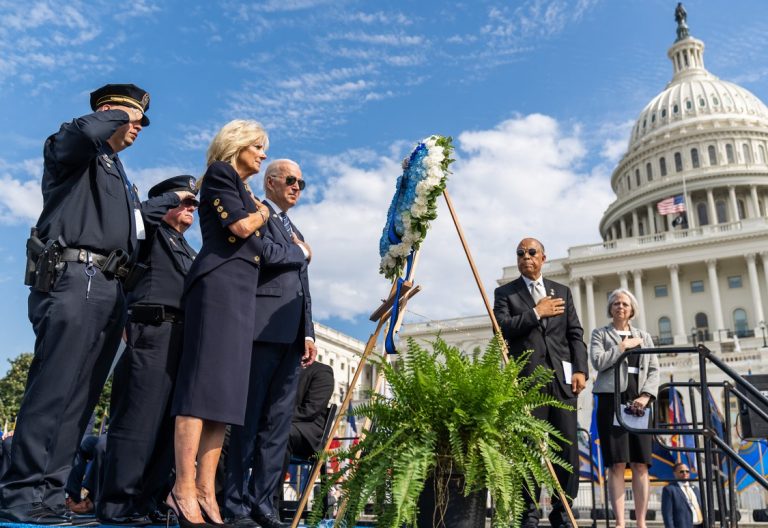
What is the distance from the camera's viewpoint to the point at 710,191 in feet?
239

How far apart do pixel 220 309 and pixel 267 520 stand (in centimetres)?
142

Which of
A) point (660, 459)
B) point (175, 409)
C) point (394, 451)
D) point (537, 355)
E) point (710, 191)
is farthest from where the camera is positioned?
point (710, 191)

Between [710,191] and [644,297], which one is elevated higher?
[710,191]

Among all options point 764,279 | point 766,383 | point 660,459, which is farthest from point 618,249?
point 766,383

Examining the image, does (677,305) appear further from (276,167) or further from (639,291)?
(276,167)

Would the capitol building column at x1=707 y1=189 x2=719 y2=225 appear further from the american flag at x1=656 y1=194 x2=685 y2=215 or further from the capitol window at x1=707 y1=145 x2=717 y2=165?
the capitol window at x1=707 y1=145 x2=717 y2=165

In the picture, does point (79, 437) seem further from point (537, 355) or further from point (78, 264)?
point (537, 355)

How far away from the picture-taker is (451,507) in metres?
3.42

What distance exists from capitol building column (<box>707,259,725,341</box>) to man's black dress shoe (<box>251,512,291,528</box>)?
199 feet

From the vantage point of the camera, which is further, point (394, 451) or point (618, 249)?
point (618, 249)

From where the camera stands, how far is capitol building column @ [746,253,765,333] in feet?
186

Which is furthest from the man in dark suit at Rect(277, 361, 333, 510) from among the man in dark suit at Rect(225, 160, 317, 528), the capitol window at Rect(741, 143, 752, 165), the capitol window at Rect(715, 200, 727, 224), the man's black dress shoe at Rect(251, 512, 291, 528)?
the capitol window at Rect(741, 143, 752, 165)

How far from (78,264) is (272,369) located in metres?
1.41

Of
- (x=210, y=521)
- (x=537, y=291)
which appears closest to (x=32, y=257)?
(x=210, y=521)
